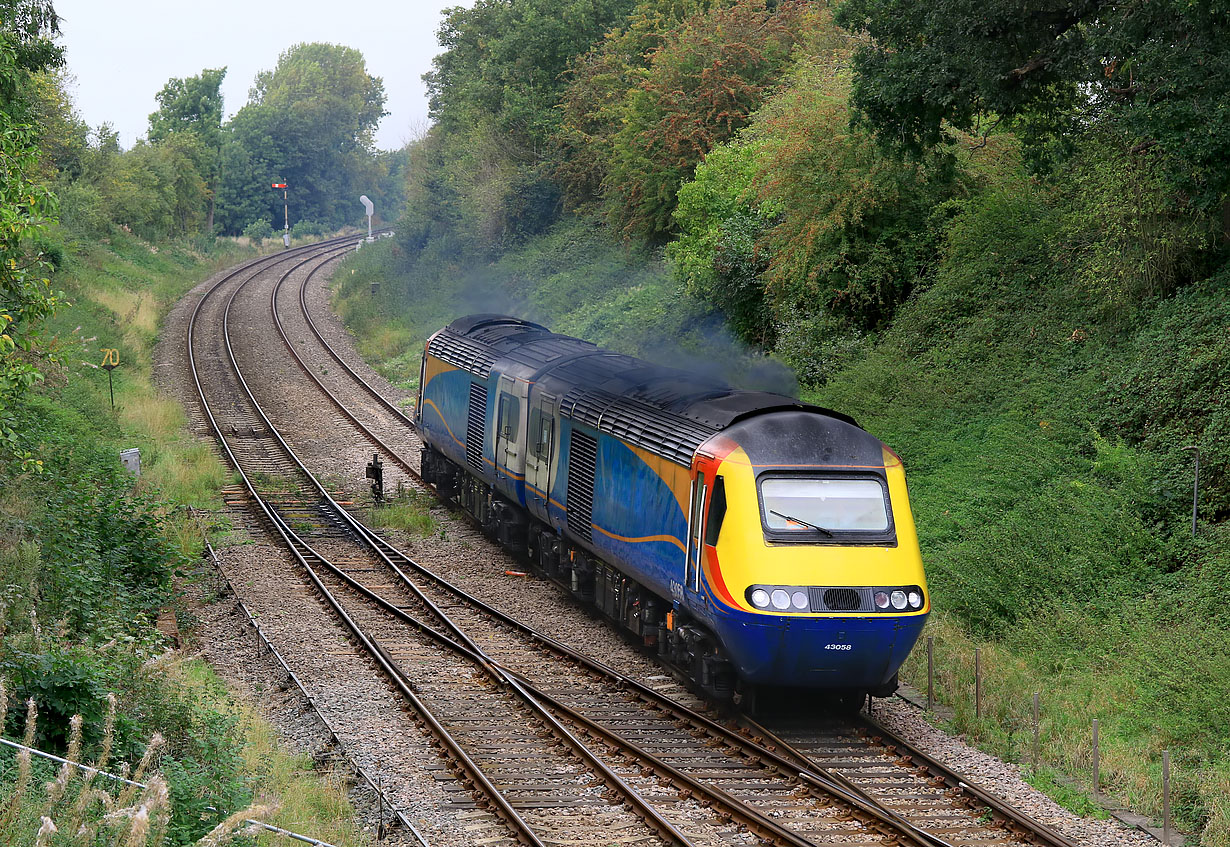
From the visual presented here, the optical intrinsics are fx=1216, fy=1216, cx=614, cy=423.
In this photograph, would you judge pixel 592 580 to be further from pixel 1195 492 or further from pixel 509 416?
pixel 1195 492

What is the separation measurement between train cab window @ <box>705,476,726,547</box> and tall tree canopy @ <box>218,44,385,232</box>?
8350 centimetres

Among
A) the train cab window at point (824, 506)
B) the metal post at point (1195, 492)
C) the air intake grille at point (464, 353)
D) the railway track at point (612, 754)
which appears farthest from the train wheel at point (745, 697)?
the air intake grille at point (464, 353)

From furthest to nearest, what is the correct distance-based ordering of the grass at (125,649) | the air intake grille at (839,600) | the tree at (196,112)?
the tree at (196,112), the air intake grille at (839,600), the grass at (125,649)

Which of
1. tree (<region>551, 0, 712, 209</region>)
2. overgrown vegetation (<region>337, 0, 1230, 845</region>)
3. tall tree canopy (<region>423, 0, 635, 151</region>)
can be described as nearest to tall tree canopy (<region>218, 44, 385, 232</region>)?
tall tree canopy (<region>423, 0, 635, 151</region>)

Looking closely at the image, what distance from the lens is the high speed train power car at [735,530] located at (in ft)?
39.4

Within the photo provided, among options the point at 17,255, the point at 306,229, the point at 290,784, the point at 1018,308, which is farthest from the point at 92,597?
the point at 306,229

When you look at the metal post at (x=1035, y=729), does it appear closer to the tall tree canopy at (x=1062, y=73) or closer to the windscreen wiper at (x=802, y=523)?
the windscreen wiper at (x=802, y=523)

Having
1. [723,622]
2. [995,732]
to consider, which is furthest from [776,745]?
[995,732]

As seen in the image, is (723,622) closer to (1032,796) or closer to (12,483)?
(1032,796)

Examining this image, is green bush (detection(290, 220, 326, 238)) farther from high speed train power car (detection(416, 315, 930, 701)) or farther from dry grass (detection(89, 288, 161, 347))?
high speed train power car (detection(416, 315, 930, 701))

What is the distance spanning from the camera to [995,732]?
41.0ft

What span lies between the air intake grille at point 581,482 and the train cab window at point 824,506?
14.3 feet

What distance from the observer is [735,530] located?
12.2 metres

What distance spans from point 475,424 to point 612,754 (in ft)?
34.5
